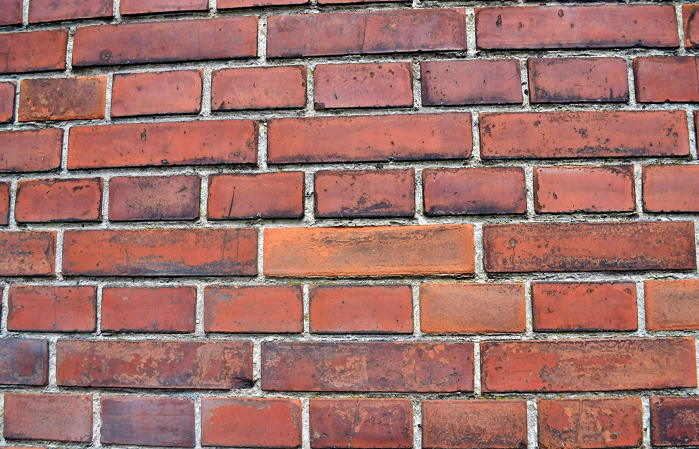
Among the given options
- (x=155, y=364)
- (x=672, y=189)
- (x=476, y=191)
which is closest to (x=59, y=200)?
(x=155, y=364)

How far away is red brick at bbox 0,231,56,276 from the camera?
0.83 meters

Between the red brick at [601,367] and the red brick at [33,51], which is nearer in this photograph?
the red brick at [601,367]

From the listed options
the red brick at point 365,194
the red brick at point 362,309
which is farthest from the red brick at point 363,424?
the red brick at point 365,194

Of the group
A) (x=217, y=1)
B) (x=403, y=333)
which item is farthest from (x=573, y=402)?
(x=217, y=1)

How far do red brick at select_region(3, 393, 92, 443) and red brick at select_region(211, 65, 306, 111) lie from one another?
24.5 inches

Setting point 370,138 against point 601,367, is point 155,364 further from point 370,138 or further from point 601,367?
point 601,367

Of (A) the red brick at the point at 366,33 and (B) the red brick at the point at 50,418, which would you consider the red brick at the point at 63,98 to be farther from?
(B) the red brick at the point at 50,418

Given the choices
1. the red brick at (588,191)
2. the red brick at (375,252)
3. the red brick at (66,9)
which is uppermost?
the red brick at (66,9)

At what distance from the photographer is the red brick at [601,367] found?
2.49 feet

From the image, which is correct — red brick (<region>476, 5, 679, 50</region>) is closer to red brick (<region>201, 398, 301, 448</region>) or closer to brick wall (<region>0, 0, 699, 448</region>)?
brick wall (<region>0, 0, 699, 448</region>)

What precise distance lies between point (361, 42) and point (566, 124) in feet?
1.36

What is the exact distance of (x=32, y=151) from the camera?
86 centimetres

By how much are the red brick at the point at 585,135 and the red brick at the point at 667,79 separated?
0.03m

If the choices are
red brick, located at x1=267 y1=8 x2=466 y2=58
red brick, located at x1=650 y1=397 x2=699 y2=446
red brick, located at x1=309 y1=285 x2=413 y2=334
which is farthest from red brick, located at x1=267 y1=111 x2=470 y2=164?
red brick, located at x1=650 y1=397 x2=699 y2=446
